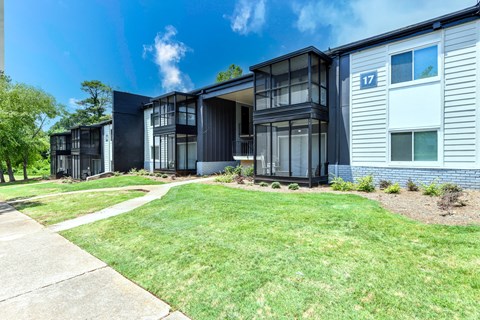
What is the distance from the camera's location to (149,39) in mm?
28312

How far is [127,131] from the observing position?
22141mm

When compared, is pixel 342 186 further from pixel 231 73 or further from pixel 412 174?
pixel 231 73

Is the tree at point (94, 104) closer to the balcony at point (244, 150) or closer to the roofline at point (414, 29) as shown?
the balcony at point (244, 150)

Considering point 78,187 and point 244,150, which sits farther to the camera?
point 244,150

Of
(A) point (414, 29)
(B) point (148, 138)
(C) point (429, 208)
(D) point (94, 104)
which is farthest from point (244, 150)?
(D) point (94, 104)

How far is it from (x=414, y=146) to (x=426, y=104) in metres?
1.51

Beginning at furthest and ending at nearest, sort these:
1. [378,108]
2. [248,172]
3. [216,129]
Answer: [216,129] < [248,172] < [378,108]

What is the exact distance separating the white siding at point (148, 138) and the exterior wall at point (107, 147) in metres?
3.92

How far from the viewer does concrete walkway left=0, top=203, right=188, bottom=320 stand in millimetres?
2660

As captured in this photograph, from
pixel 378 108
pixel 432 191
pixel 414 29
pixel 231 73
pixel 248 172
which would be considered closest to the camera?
pixel 432 191

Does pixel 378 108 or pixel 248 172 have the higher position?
pixel 378 108

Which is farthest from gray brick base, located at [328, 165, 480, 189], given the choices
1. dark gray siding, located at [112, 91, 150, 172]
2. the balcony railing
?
dark gray siding, located at [112, 91, 150, 172]

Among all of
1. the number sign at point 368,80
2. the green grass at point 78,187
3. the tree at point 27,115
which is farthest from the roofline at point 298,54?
the tree at point 27,115

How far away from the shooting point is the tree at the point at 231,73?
32.8 meters
